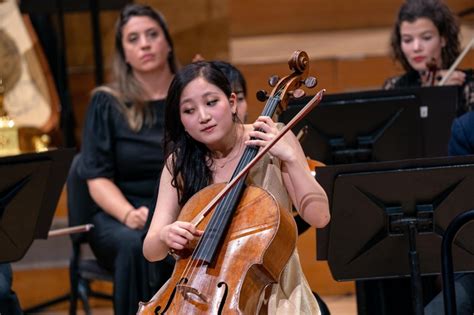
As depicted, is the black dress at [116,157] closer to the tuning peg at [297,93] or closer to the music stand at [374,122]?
the music stand at [374,122]

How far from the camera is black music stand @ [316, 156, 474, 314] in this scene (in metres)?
2.49

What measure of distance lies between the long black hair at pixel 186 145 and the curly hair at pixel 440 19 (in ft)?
4.18

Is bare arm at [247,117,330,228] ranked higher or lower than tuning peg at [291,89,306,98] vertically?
lower

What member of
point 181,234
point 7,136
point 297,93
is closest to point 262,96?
point 297,93

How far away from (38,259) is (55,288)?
0.45ft

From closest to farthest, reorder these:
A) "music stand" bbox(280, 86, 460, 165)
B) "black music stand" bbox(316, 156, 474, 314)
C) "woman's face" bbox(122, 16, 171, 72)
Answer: "black music stand" bbox(316, 156, 474, 314) → "music stand" bbox(280, 86, 460, 165) → "woman's face" bbox(122, 16, 171, 72)

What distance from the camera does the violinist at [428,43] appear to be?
3580 mm

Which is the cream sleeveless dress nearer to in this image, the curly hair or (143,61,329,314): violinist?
(143,61,329,314): violinist

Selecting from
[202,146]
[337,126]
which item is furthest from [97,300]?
[202,146]

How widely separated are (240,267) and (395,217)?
1.54 ft

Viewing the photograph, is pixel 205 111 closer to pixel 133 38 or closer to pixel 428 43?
pixel 133 38

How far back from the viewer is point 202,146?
8.65 feet

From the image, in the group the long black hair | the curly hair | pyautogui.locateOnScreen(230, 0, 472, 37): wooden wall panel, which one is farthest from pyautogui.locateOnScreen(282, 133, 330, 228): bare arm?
pyautogui.locateOnScreen(230, 0, 472, 37): wooden wall panel

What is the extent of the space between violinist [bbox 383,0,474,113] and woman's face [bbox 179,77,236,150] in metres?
1.25
